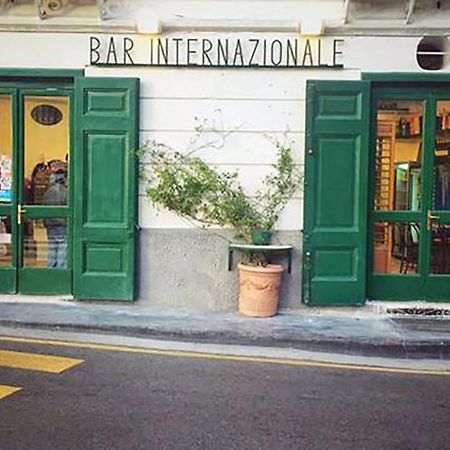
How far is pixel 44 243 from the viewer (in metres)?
9.78

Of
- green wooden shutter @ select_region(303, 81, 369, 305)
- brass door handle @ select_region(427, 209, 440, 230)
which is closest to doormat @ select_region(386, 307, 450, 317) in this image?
green wooden shutter @ select_region(303, 81, 369, 305)

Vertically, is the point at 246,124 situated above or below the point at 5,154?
above

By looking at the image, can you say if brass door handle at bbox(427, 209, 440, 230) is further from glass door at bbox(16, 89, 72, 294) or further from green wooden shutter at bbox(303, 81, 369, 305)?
glass door at bbox(16, 89, 72, 294)

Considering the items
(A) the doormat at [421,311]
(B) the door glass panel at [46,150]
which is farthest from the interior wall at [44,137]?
(A) the doormat at [421,311]

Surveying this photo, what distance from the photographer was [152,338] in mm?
8297

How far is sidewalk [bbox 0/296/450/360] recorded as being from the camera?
7980 mm

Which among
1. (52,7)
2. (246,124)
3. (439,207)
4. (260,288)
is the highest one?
(52,7)

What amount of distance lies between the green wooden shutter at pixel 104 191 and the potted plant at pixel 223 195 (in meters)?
0.31

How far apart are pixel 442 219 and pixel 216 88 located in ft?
10.6

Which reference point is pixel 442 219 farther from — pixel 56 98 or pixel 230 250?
pixel 56 98

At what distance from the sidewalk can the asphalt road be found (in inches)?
33.0

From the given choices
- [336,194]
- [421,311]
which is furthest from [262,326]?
[421,311]

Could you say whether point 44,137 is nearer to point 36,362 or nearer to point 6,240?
point 6,240

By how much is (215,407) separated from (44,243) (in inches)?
186
